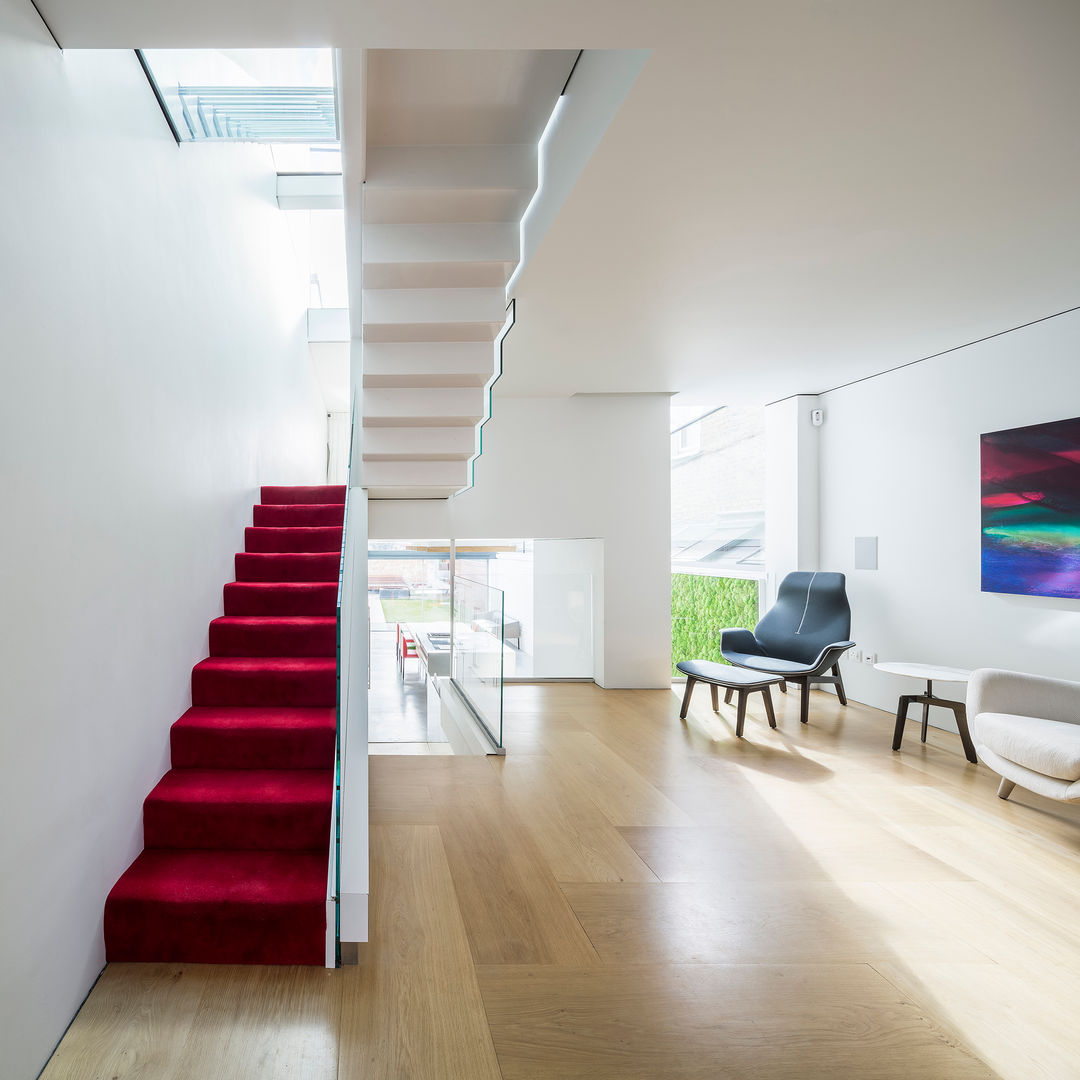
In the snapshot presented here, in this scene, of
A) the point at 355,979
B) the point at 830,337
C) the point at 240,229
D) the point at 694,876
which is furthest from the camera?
the point at 830,337

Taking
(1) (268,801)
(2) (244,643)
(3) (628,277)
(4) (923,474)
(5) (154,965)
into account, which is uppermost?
(3) (628,277)

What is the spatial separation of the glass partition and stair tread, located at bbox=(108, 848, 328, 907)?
2304 mm

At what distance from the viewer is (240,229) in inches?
175

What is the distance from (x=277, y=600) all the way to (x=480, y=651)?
1.67m

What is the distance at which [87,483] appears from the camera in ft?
7.73

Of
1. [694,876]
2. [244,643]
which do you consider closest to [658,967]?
[694,876]

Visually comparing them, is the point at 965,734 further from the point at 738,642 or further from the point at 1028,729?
the point at 738,642

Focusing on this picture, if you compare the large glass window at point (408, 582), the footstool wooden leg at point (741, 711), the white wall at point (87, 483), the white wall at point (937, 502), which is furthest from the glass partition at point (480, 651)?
the white wall at point (937, 502)

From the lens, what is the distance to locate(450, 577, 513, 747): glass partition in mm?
5051

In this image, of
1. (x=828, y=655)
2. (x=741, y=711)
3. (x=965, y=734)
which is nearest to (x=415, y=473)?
(x=741, y=711)

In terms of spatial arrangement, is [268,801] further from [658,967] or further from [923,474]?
[923,474]

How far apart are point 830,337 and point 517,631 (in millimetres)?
3687

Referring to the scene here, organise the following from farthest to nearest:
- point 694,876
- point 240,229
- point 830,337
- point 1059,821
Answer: point 830,337
point 240,229
point 1059,821
point 694,876

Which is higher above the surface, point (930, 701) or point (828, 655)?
point (828, 655)
